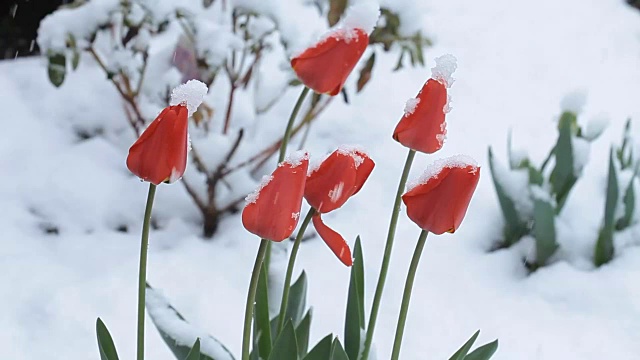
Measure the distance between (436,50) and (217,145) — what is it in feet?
3.90

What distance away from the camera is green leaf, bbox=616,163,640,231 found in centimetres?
160

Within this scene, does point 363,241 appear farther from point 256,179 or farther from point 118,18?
point 118,18

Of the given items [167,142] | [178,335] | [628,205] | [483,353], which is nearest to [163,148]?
[167,142]

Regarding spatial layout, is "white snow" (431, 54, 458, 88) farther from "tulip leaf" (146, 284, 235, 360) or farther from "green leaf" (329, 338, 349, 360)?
"tulip leaf" (146, 284, 235, 360)

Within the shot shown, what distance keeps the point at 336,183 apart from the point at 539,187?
991 mm

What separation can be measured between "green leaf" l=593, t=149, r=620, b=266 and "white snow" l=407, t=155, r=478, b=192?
3.06ft

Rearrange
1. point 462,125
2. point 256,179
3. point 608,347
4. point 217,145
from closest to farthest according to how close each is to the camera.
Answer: point 608,347 < point 217,145 < point 256,179 < point 462,125

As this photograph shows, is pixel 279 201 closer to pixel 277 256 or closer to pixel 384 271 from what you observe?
pixel 384 271

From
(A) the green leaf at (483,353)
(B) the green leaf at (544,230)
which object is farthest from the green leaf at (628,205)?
(A) the green leaf at (483,353)

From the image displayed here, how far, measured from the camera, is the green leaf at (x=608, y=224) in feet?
4.99

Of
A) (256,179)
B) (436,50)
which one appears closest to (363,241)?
(256,179)

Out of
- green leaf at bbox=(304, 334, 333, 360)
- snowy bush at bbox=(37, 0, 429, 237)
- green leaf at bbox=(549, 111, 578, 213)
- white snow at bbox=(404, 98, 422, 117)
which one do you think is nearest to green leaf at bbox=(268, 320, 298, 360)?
green leaf at bbox=(304, 334, 333, 360)

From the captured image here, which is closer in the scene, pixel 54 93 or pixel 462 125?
pixel 54 93

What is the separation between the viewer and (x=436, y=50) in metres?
2.60
